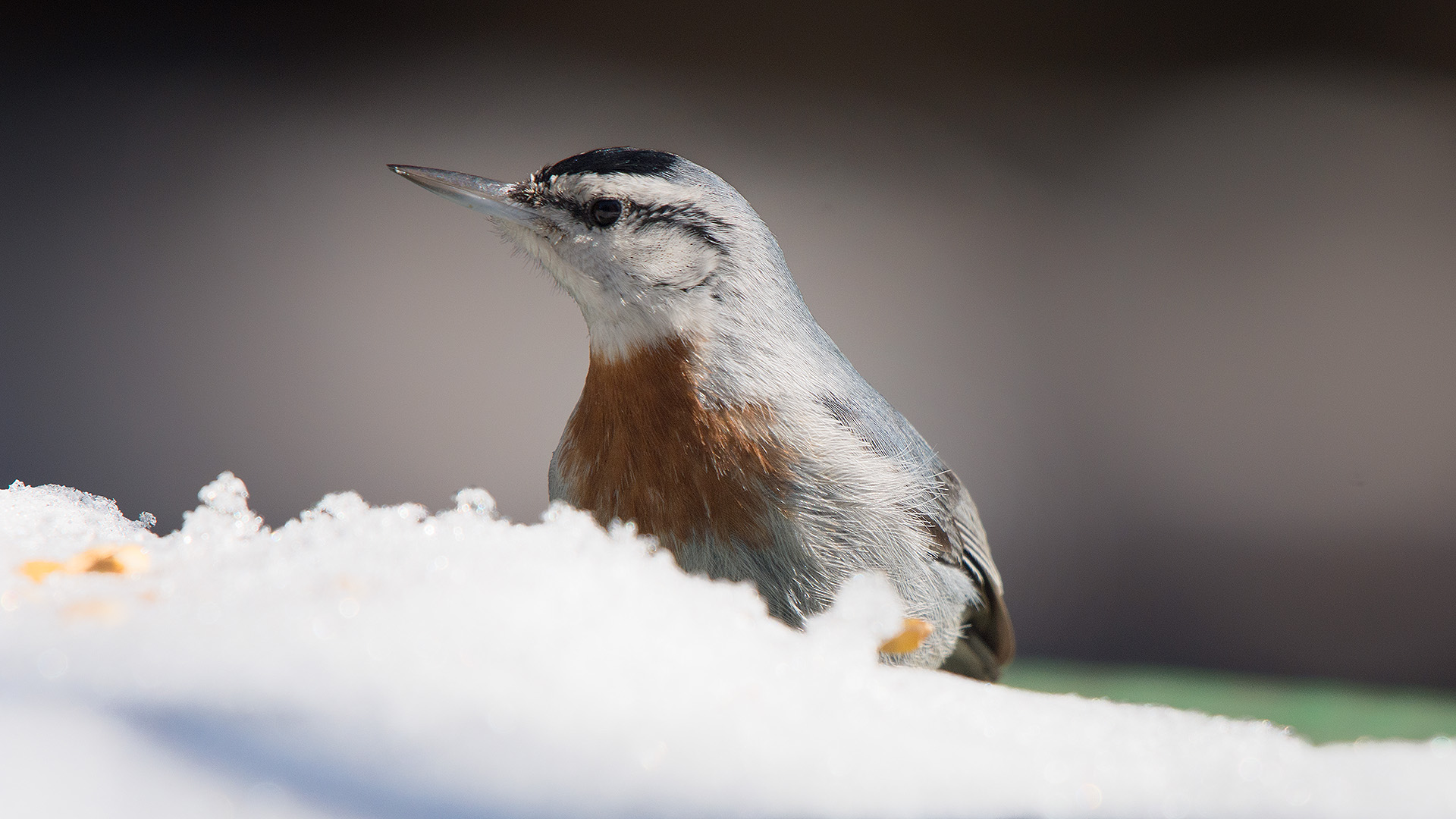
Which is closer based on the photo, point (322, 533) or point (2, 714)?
point (2, 714)

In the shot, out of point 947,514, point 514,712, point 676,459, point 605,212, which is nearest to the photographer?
point 514,712

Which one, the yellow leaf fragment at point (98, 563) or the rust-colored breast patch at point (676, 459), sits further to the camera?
the rust-colored breast patch at point (676, 459)

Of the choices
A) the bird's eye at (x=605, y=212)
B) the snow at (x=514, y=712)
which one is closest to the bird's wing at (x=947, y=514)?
the bird's eye at (x=605, y=212)

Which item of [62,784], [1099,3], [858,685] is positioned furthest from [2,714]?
[1099,3]

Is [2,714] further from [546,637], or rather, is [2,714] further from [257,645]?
[546,637]

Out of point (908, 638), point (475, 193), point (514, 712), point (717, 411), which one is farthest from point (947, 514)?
point (514, 712)

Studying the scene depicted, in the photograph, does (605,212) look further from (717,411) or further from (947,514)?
(947,514)

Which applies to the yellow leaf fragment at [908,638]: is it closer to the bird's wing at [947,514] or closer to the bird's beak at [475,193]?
the bird's wing at [947,514]
